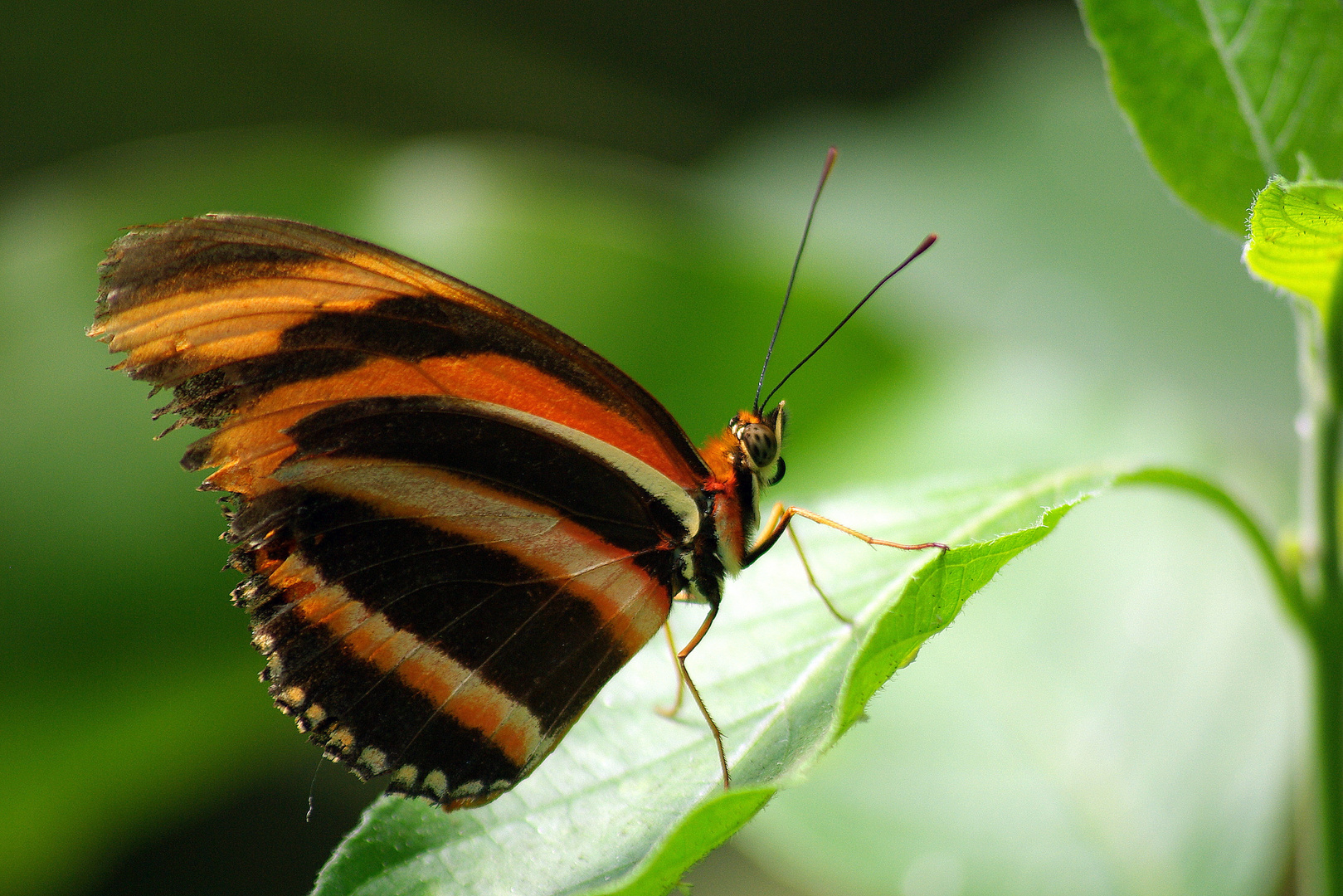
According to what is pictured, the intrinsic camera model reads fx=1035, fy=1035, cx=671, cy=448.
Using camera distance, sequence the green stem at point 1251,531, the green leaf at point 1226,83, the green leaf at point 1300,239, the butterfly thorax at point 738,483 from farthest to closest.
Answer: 1. the butterfly thorax at point 738,483
2. the green stem at point 1251,531
3. the green leaf at point 1226,83
4. the green leaf at point 1300,239

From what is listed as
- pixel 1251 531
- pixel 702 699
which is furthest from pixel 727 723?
pixel 1251 531

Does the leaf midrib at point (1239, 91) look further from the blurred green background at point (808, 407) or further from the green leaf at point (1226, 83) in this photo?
the blurred green background at point (808, 407)

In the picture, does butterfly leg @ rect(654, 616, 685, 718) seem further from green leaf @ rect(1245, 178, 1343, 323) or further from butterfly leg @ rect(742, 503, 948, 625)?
green leaf @ rect(1245, 178, 1343, 323)

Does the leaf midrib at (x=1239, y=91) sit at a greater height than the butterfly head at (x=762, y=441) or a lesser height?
greater

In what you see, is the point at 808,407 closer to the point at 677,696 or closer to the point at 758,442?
the point at 758,442

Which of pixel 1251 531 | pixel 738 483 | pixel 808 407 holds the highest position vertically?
pixel 738 483

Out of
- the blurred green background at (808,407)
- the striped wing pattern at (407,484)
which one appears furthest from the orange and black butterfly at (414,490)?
the blurred green background at (808,407)
